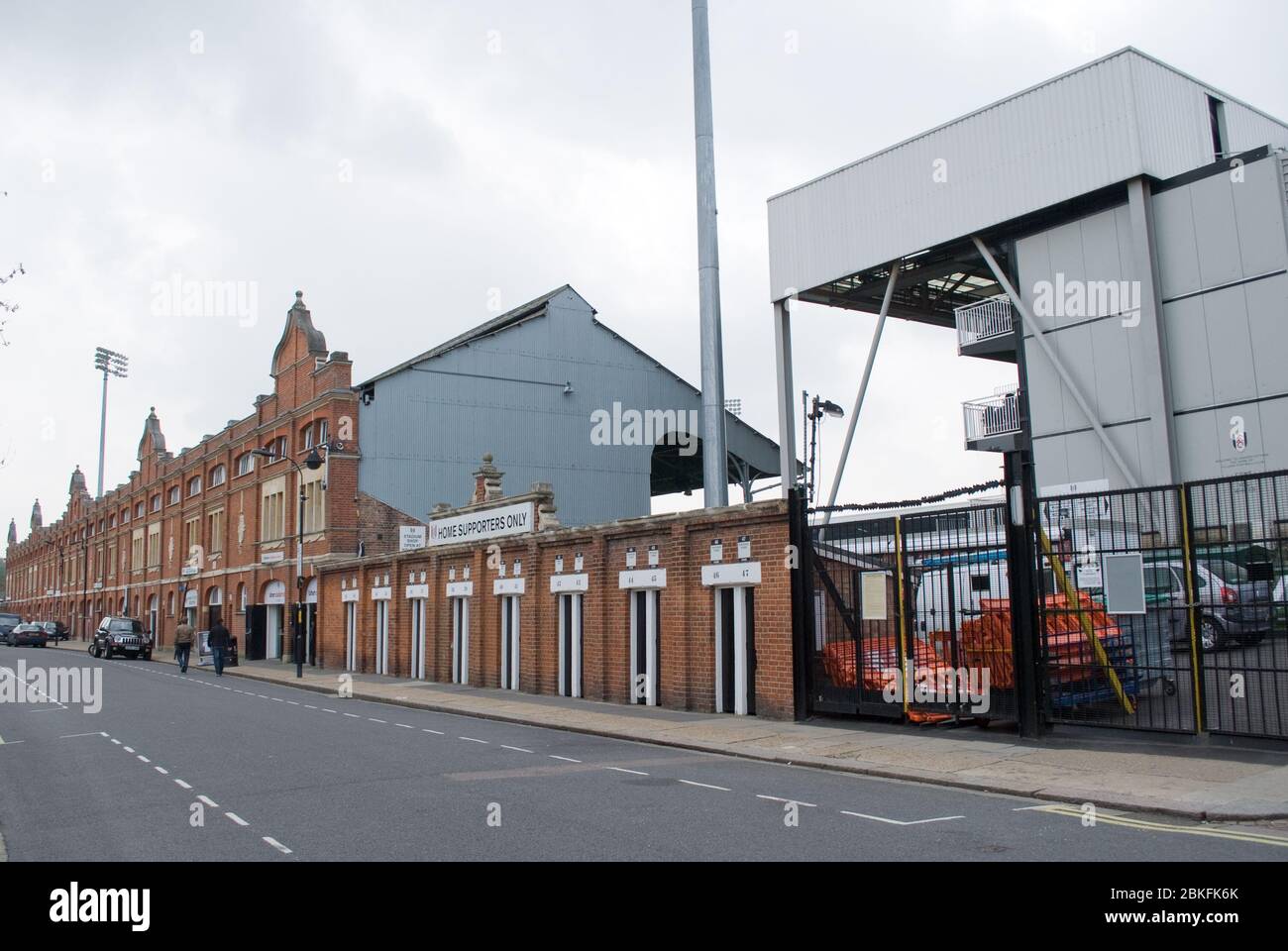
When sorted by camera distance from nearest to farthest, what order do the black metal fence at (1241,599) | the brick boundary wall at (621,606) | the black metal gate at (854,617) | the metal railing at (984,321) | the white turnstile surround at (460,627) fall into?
1. the black metal fence at (1241,599)
2. the black metal gate at (854,617)
3. the brick boundary wall at (621,606)
4. the white turnstile surround at (460,627)
5. the metal railing at (984,321)

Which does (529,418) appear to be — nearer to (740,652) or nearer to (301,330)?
(301,330)

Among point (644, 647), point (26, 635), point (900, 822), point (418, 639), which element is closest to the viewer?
point (900, 822)

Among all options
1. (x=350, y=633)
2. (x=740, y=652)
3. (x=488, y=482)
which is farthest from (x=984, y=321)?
(x=350, y=633)

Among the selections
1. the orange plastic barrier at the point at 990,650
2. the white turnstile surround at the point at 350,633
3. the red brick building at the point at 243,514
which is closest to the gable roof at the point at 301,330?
the red brick building at the point at 243,514

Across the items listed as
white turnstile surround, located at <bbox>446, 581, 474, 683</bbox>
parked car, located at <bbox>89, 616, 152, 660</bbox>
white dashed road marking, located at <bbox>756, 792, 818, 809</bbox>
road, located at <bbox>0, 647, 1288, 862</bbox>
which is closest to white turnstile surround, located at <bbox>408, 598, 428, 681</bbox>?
white turnstile surround, located at <bbox>446, 581, 474, 683</bbox>

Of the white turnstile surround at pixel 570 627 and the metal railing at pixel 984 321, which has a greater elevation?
the metal railing at pixel 984 321

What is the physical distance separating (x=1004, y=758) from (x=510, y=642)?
1499cm

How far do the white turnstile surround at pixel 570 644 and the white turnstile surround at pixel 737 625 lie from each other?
486 cm

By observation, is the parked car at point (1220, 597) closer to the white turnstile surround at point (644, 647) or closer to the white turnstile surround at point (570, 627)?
the white turnstile surround at point (644, 647)

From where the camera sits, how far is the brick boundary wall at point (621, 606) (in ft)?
55.0

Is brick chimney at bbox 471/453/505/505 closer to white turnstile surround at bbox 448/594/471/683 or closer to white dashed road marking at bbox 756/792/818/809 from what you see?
white turnstile surround at bbox 448/594/471/683

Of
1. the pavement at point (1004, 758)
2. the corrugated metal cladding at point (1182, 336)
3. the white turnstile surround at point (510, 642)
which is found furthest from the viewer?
the white turnstile surround at point (510, 642)

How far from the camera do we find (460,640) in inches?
1078
